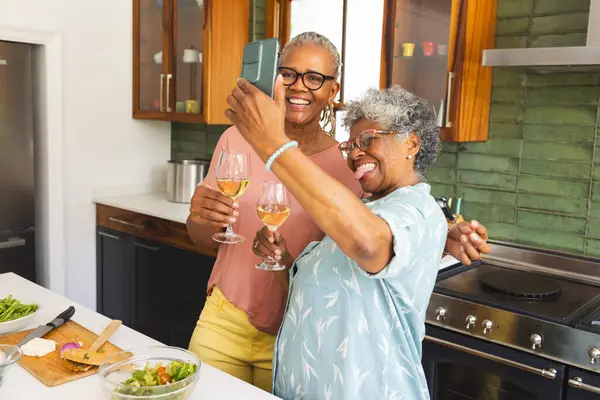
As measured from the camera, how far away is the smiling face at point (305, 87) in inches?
61.5

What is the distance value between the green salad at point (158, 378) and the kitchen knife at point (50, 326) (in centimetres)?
40

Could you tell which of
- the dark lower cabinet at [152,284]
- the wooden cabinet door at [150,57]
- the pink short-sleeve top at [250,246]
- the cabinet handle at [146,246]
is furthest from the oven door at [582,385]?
the wooden cabinet door at [150,57]

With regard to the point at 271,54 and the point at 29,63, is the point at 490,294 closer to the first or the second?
the point at 271,54

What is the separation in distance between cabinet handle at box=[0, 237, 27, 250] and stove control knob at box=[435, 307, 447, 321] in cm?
241

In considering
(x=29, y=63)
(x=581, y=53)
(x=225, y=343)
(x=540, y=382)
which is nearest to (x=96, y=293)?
(x=29, y=63)

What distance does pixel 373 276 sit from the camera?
3.67 feet

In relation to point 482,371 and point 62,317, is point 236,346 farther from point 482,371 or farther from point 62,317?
point 482,371

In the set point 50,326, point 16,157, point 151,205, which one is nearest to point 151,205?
point 151,205

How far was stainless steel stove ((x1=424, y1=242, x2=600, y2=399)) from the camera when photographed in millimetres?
1802

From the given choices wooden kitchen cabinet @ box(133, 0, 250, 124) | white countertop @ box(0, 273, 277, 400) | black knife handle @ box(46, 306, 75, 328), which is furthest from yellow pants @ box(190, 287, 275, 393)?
wooden kitchen cabinet @ box(133, 0, 250, 124)

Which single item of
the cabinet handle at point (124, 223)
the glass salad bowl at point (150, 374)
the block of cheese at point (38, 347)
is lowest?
the cabinet handle at point (124, 223)

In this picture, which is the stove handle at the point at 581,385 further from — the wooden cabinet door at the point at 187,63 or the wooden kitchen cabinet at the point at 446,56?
the wooden cabinet door at the point at 187,63

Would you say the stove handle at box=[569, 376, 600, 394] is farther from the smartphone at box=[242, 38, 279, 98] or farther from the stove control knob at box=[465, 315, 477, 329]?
the smartphone at box=[242, 38, 279, 98]

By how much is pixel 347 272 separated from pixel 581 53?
123 centimetres
